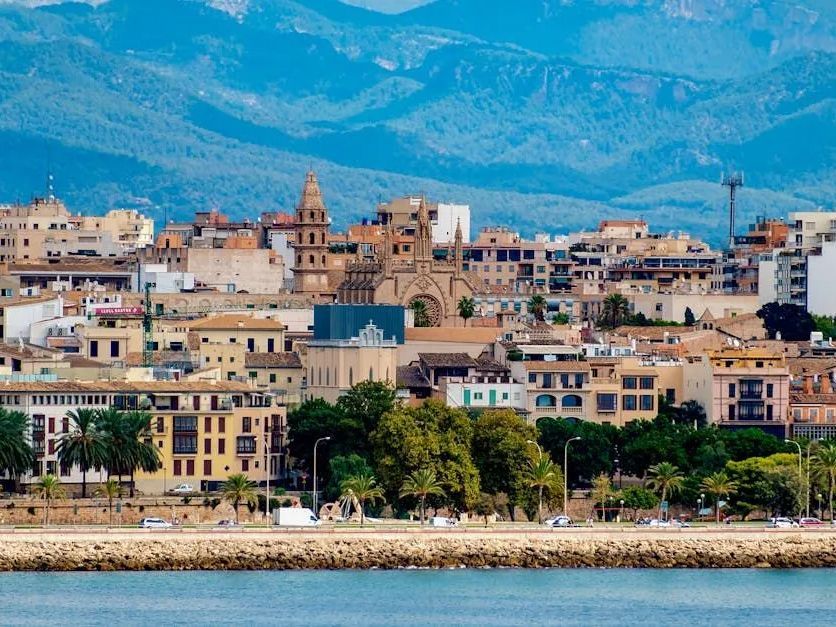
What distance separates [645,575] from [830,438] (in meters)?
29.1

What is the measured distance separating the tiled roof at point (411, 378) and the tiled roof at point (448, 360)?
0.51 m

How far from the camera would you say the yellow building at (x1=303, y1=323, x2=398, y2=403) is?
13338 centimetres

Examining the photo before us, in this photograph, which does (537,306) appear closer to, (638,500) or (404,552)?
(638,500)

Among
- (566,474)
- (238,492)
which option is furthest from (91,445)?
(566,474)

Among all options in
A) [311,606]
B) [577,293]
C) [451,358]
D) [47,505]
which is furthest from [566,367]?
[577,293]

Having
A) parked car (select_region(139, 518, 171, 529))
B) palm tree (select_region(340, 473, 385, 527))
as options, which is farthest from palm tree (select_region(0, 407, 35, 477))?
palm tree (select_region(340, 473, 385, 527))

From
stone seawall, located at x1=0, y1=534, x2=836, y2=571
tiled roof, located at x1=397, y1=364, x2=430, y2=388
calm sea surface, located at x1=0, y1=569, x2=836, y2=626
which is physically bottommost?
calm sea surface, located at x1=0, y1=569, x2=836, y2=626

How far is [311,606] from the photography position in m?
92.5

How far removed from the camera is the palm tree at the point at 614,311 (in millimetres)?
178500

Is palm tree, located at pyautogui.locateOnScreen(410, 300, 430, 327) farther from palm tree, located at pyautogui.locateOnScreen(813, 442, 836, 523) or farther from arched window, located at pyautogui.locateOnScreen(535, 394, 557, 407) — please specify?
palm tree, located at pyautogui.locateOnScreen(813, 442, 836, 523)

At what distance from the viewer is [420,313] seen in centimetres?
16788

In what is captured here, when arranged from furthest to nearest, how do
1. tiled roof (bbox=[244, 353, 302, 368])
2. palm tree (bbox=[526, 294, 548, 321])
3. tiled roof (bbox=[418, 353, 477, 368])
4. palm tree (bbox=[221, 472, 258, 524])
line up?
palm tree (bbox=[526, 294, 548, 321]), tiled roof (bbox=[244, 353, 302, 368]), tiled roof (bbox=[418, 353, 477, 368]), palm tree (bbox=[221, 472, 258, 524])

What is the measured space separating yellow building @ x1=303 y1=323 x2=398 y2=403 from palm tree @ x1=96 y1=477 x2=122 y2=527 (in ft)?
66.5

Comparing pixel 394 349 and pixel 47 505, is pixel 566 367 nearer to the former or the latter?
pixel 394 349
